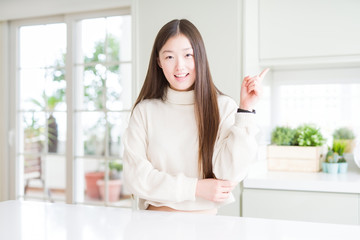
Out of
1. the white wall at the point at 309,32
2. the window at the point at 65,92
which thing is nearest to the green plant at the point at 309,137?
the white wall at the point at 309,32

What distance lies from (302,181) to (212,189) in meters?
1.07

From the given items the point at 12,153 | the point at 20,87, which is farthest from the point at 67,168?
the point at 20,87

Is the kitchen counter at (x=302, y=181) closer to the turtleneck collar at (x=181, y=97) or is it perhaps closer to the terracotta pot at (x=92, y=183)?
the turtleneck collar at (x=181, y=97)

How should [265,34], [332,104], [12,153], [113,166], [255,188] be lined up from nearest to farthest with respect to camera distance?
[255,188]
[265,34]
[332,104]
[12,153]
[113,166]

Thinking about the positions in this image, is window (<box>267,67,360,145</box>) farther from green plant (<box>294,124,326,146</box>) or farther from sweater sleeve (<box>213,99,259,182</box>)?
sweater sleeve (<box>213,99,259,182</box>)

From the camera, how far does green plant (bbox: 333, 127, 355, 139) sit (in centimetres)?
268

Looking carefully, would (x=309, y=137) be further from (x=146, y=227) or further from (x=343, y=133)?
(x=146, y=227)

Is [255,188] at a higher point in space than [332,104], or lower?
lower

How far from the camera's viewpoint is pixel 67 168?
116 inches

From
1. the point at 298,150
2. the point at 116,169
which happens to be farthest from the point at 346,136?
the point at 116,169

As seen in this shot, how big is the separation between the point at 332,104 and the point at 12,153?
2.51 metres

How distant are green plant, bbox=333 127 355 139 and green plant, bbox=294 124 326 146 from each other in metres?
0.24

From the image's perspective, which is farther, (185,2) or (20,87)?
(20,87)

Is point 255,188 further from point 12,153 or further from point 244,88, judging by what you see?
point 12,153
